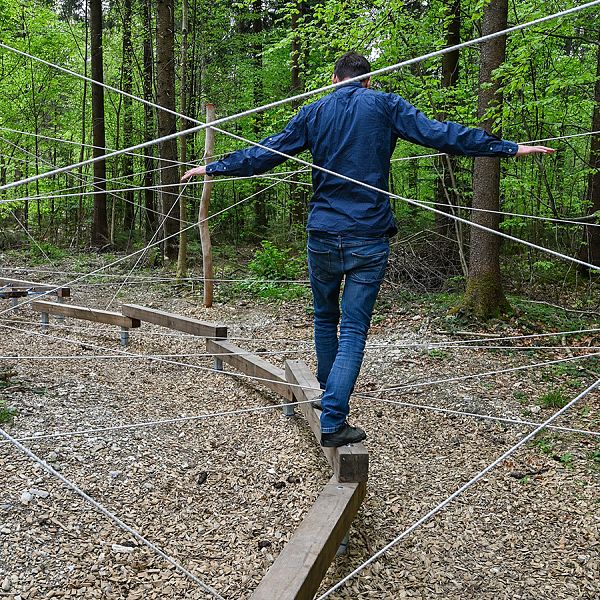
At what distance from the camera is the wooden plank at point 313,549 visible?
1.76 m

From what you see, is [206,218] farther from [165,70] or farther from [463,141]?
[463,141]

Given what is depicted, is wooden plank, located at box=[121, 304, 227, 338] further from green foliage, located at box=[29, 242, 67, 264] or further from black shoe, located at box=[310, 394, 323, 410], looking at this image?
green foliage, located at box=[29, 242, 67, 264]

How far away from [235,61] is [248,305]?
8.12 metres

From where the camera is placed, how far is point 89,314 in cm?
596

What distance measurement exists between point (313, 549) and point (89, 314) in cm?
460

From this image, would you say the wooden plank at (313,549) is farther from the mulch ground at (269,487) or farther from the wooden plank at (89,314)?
the wooden plank at (89,314)

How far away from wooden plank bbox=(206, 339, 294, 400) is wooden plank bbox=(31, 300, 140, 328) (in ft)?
3.27

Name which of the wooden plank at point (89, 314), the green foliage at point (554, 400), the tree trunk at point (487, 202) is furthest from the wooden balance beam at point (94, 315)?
the green foliage at point (554, 400)

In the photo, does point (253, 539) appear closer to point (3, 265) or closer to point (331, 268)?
point (331, 268)

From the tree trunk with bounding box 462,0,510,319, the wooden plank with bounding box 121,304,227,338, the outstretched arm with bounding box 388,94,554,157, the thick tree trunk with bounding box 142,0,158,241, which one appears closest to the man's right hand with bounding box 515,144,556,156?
the outstretched arm with bounding box 388,94,554,157

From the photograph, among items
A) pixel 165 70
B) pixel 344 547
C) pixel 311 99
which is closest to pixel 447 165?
pixel 311 99

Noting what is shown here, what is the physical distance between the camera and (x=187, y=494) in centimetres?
296

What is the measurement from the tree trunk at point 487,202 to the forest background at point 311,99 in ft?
0.05

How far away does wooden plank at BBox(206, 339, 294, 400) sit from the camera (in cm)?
394
